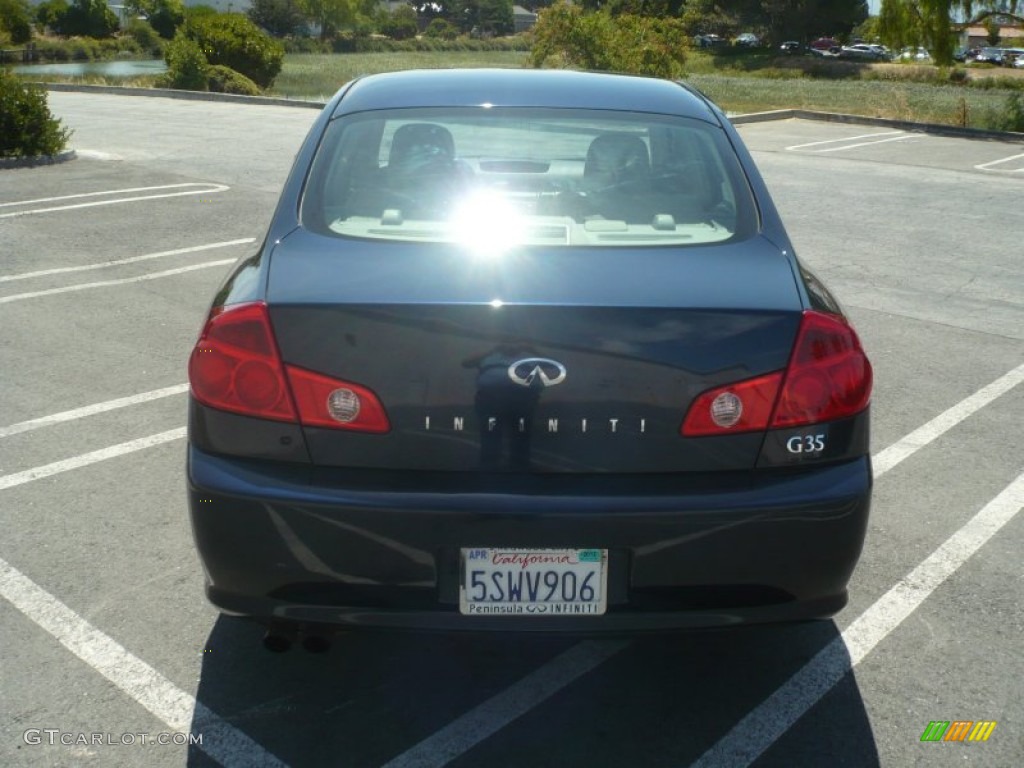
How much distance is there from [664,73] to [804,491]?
2950cm

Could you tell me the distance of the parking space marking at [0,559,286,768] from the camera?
2902 millimetres

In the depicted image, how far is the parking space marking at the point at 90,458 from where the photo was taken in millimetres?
4711

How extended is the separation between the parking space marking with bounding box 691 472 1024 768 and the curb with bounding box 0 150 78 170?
1414 cm

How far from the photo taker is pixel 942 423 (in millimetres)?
5695

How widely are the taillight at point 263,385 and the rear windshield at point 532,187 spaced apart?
0.48 m

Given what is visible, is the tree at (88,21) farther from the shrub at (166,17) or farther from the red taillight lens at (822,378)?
the red taillight lens at (822,378)

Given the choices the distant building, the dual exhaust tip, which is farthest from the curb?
the distant building

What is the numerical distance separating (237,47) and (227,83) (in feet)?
8.28

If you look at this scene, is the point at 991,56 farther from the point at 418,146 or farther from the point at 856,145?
the point at 418,146

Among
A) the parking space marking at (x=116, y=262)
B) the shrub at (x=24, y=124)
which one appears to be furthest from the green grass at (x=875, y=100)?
the parking space marking at (x=116, y=262)

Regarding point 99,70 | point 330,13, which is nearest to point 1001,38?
point 330,13

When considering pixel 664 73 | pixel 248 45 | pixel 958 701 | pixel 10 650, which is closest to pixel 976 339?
pixel 958 701

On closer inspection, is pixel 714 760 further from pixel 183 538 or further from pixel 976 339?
pixel 976 339

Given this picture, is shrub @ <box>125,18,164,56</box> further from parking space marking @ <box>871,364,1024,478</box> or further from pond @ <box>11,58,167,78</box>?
parking space marking @ <box>871,364,1024,478</box>
